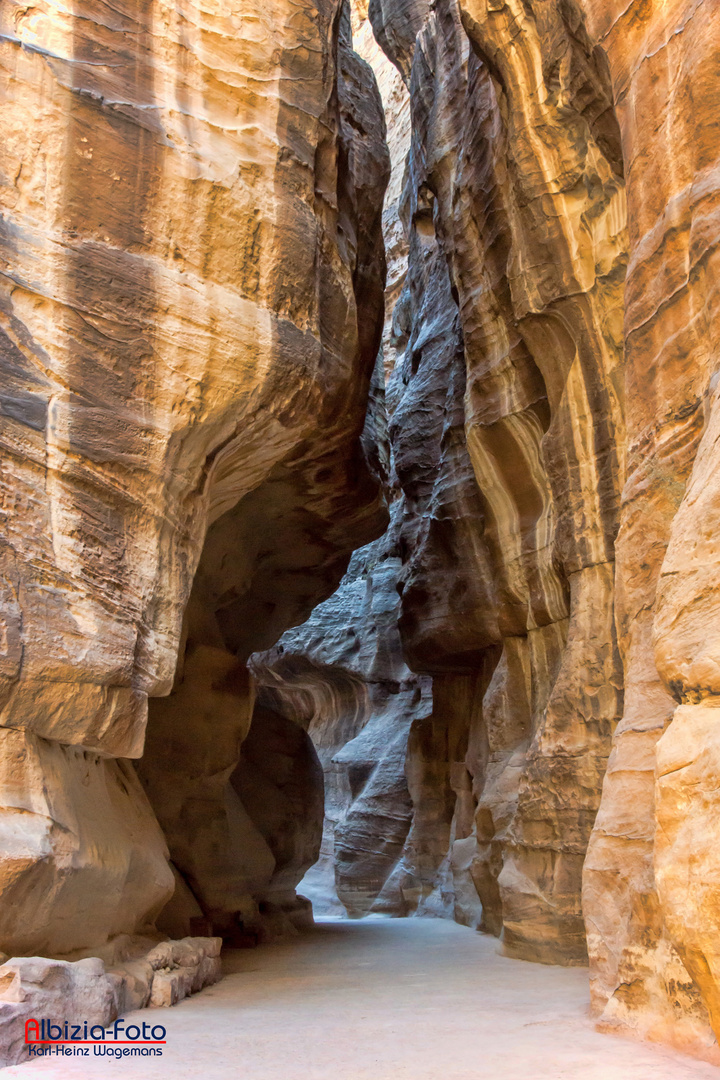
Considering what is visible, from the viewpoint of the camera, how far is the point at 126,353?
23.1 ft

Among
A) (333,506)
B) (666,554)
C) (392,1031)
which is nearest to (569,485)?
(333,506)

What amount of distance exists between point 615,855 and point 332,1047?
2.05 meters

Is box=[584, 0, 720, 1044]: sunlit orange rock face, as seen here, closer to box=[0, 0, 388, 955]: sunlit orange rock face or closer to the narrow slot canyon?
the narrow slot canyon

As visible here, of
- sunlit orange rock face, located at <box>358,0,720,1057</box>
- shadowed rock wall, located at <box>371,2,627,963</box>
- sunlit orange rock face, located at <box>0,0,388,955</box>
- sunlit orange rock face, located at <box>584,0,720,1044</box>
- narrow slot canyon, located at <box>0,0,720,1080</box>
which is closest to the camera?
sunlit orange rock face, located at <box>584,0,720,1044</box>

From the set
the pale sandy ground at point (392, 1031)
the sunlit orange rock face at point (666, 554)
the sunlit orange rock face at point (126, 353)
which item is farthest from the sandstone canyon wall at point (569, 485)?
the sunlit orange rock face at point (126, 353)

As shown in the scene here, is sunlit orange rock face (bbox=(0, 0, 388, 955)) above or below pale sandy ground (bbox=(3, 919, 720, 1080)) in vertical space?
above

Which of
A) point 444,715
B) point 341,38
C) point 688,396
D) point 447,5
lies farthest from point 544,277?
point 444,715

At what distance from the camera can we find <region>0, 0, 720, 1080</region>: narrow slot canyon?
15.8 ft

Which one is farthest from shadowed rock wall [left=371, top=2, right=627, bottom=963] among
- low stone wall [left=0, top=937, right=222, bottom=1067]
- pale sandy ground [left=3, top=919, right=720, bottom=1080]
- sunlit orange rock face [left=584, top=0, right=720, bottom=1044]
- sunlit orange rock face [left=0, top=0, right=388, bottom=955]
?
low stone wall [left=0, top=937, right=222, bottom=1067]

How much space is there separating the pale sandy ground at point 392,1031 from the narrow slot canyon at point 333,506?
0.05 metres

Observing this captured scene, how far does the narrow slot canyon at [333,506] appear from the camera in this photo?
4820 millimetres

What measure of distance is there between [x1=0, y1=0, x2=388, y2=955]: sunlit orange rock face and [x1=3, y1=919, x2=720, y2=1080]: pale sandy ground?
133cm

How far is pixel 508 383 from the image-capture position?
36.3ft

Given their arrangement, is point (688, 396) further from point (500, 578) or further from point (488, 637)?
point (488, 637)
